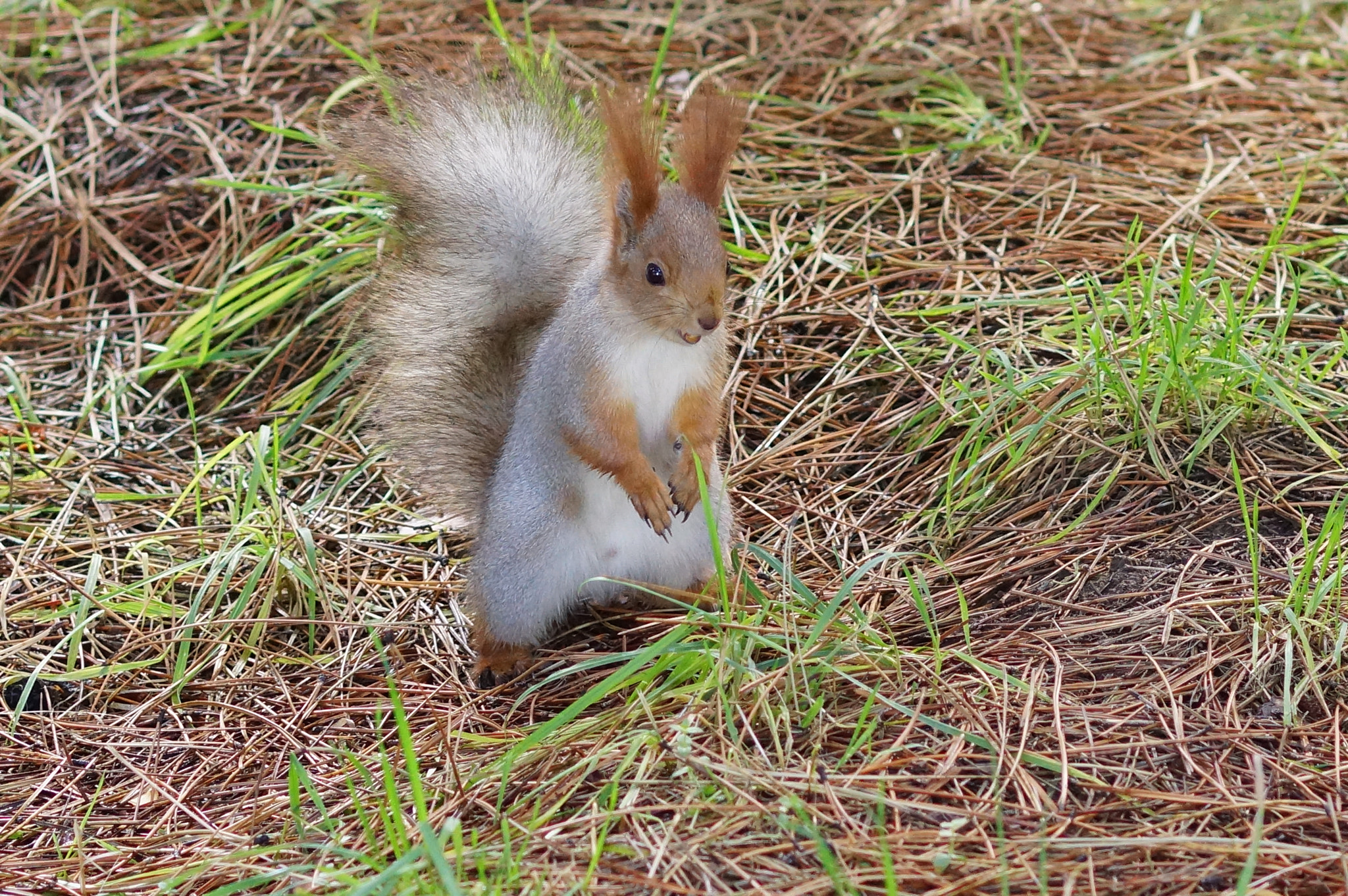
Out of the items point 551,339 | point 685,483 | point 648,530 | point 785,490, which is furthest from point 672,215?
point 785,490

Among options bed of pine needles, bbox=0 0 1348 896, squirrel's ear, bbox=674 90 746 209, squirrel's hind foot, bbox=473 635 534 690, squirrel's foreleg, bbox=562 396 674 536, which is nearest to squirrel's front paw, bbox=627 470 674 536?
squirrel's foreleg, bbox=562 396 674 536

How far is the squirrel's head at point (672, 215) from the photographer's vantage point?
2.04 metres

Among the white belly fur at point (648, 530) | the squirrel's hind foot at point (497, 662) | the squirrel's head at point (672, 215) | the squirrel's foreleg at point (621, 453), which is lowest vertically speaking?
the squirrel's hind foot at point (497, 662)

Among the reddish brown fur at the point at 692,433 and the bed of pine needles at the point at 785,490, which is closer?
the bed of pine needles at the point at 785,490

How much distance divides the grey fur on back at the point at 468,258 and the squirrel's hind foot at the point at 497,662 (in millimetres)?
285

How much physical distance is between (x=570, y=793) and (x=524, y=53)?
1837 millimetres

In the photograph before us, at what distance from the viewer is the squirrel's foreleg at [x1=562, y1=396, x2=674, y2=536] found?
2.20 m

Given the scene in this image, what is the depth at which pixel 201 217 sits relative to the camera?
A: 3414mm

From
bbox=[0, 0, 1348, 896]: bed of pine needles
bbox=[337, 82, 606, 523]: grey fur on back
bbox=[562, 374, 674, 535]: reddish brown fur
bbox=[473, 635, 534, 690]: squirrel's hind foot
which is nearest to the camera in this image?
bbox=[0, 0, 1348, 896]: bed of pine needles

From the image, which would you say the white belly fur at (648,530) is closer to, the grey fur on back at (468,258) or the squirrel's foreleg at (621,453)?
the squirrel's foreleg at (621,453)

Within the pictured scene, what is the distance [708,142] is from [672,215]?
0.42 ft

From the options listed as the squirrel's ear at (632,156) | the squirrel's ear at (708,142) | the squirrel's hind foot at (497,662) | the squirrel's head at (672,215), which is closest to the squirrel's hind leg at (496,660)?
the squirrel's hind foot at (497,662)

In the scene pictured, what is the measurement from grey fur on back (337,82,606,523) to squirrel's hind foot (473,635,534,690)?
0.29 m

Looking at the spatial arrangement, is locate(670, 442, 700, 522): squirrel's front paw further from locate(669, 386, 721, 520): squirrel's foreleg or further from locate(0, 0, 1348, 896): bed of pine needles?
locate(0, 0, 1348, 896): bed of pine needles
